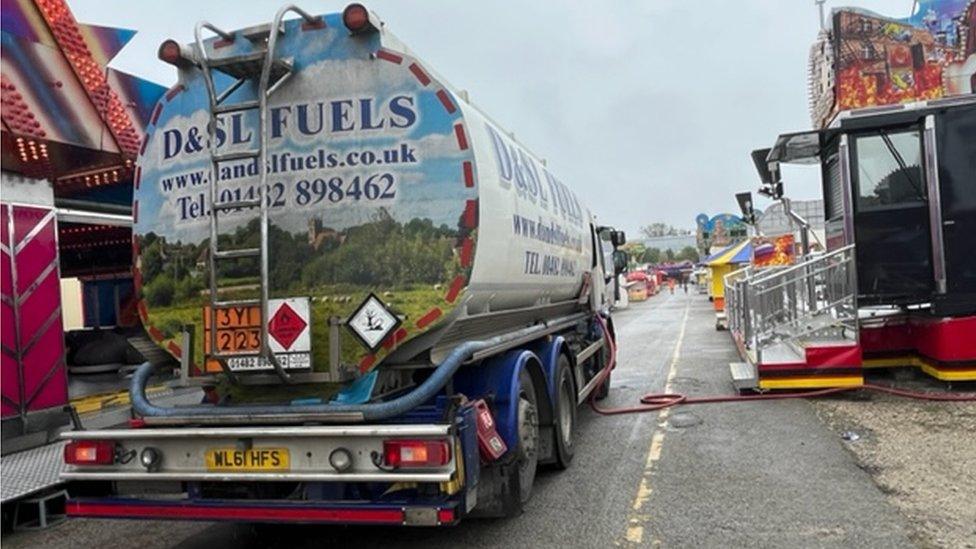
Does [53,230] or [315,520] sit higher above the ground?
[53,230]

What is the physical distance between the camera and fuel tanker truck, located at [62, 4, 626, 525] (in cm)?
416

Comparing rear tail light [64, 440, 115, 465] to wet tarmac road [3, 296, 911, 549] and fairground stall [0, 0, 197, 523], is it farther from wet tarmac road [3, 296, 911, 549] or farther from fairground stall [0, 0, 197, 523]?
wet tarmac road [3, 296, 911, 549]

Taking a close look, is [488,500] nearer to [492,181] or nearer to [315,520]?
[315,520]

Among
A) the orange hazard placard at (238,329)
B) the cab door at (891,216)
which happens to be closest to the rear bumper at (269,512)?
the orange hazard placard at (238,329)

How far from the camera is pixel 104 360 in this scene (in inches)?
368

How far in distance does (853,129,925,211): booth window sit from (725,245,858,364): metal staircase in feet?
2.62

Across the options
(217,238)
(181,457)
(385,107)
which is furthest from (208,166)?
(181,457)

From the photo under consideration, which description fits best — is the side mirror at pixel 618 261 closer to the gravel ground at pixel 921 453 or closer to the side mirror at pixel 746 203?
the side mirror at pixel 746 203

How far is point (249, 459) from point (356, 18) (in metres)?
2.68

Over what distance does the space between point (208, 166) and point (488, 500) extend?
9.31ft

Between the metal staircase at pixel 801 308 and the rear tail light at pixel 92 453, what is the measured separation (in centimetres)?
764

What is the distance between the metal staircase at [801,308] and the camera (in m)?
9.47

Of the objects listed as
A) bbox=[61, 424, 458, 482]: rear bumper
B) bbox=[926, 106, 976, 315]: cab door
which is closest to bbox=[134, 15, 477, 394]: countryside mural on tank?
bbox=[61, 424, 458, 482]: rear bumper

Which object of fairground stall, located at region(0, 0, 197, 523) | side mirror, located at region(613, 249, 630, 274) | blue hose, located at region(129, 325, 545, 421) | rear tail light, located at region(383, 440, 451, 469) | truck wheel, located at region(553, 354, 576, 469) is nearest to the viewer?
rear tail light, located at region(383, 440, 451, 469)
